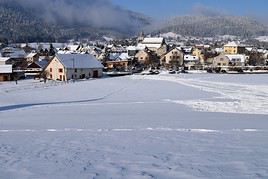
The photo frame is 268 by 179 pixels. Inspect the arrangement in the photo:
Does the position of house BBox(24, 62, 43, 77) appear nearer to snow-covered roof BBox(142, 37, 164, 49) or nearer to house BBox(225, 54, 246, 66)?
house BBox(225, 54, 246, 66)

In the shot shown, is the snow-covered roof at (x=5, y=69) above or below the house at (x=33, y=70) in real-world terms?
above

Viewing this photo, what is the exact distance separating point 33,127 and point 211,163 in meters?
8.69

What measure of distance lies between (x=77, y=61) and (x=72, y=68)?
253cm

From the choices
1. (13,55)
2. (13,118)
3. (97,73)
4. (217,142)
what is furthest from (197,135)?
(13,55)

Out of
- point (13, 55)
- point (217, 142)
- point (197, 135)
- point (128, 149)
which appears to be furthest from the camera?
point (13, 55)

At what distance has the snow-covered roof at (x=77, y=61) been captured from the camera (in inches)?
2464

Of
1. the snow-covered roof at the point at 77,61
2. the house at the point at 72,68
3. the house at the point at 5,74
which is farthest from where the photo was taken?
the snow-covered roof at the point at 77,61

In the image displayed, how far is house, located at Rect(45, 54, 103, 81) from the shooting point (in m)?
61.5

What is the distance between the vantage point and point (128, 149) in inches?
435

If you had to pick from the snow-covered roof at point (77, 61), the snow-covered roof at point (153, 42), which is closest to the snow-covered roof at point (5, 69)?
the snow-covered roof at point (77, 61)

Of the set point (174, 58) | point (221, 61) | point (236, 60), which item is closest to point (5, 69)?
point (174, 58)

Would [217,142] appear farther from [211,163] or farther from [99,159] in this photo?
[99,159]

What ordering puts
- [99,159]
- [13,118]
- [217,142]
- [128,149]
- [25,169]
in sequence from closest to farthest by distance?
[25,169] < [99,159] < [128,149] < [217,142] < [13,118]

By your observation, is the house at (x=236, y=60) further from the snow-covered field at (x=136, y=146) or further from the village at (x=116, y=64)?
the snow-covered field at (x=136, y=146)
